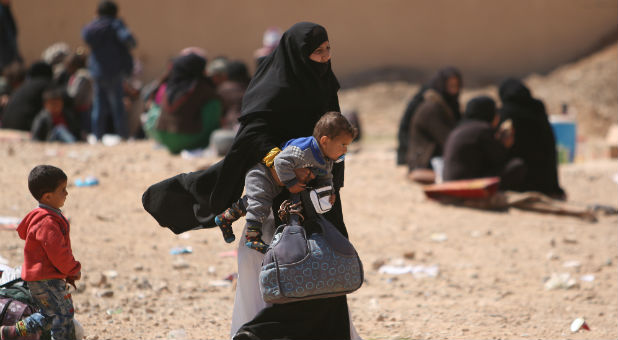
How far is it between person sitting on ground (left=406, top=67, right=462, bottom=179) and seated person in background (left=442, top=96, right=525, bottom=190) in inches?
25.2

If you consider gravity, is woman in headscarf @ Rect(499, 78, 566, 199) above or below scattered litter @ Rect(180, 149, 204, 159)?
below

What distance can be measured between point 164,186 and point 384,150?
704 cm

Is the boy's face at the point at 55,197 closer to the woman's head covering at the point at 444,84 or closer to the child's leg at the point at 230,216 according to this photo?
the child's leg at the point at 230,216

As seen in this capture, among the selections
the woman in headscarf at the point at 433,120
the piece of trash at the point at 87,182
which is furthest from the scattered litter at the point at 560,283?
the piece of trash at the point at 87,182

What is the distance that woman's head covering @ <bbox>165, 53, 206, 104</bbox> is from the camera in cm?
802

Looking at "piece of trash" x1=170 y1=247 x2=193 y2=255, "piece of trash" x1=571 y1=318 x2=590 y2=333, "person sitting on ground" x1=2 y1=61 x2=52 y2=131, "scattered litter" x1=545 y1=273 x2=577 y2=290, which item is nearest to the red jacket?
"piece of trash" x1=170 y1=247 x2=193 y2=255

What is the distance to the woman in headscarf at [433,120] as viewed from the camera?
7949 mm

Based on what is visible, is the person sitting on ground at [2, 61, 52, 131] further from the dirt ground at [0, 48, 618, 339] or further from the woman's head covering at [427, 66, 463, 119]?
the woman's head covering at [427, 66, 463, 119]

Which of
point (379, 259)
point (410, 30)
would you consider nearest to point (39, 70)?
point (379, 259)

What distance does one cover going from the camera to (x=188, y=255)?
5.35 metres

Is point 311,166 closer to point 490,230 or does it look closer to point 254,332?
point 254,332

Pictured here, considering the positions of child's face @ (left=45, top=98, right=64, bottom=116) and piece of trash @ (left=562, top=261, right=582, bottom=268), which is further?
child's face @ (left=45, top=98, right=64, bottom=116)

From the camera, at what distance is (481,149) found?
7.09m

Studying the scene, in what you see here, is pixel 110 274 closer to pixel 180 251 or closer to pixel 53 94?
pixel 180 251
